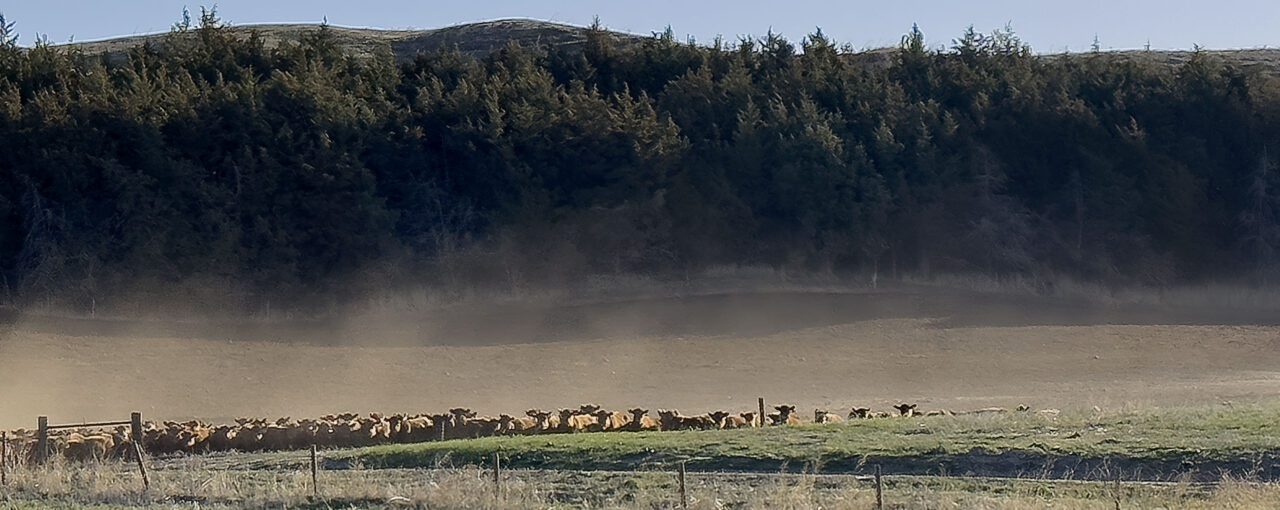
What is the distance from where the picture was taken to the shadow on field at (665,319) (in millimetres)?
46875

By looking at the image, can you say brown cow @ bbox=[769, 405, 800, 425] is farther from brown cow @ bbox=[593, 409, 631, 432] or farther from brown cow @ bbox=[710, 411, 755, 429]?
brown cow @ bbox=[593, 409, 631, 432]

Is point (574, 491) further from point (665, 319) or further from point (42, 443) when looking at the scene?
point (665, 319)

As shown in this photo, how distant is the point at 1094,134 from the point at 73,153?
127 ft

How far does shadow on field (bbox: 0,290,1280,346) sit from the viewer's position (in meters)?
46.9

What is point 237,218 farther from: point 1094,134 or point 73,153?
point 1094,134

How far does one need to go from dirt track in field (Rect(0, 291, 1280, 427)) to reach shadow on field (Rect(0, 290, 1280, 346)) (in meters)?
0.10

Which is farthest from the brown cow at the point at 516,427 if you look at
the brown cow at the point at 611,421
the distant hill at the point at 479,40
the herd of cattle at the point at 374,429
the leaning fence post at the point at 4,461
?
the distant hill at the point at 479,40

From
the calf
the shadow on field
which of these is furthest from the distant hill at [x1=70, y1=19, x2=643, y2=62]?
the calf

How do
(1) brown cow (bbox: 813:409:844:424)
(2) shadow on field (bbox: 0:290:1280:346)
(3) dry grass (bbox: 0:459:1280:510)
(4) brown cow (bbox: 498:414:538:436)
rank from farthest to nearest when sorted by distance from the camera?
(2) shadow on field (bbox: 0:290:1280:346), (1) brown cow (bbox: 813:409:844:424), (4) brown cow (bbox: 498:414:538:436), (3) dry grass (bbox: 0:459:1280:510)

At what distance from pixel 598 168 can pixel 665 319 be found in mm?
8473

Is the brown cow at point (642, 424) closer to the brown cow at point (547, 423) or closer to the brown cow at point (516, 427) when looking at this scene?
the brown cow at point (547, 423)

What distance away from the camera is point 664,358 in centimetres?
4494

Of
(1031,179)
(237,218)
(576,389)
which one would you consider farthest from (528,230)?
(1031,179)

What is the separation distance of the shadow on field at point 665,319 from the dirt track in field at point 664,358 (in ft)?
0.33
